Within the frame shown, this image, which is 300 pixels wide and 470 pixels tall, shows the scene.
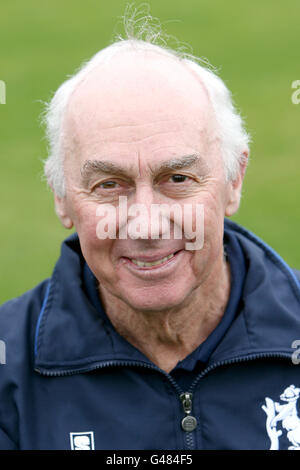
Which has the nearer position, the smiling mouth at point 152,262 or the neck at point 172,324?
the smiling mouth at point 152,262

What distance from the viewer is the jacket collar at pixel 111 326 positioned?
2.96 metres

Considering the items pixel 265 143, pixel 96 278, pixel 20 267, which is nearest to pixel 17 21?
pixel 265 143

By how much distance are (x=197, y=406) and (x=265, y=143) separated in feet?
18.3

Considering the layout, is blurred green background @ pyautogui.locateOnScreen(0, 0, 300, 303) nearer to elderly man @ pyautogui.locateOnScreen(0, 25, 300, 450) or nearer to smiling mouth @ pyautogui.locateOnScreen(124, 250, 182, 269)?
elderly man @ pyautogui.locateOnScreen(0, 25, 300, 450)

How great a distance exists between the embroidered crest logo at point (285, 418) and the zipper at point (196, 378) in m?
0.14

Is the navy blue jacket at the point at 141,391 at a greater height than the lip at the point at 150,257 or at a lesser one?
lesser

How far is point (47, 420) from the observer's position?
2.94 metres

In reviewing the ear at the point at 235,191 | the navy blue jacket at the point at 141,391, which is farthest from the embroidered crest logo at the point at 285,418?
the ear at the point at 235,191

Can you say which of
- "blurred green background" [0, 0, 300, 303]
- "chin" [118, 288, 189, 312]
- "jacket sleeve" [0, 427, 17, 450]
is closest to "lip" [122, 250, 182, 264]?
"chin" [118, 288, 189, 312]

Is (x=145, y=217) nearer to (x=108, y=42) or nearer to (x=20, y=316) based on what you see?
(x=20, y=316)

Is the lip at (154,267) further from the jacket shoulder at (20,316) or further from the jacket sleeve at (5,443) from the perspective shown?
the jacket sleeve at (5,443)
